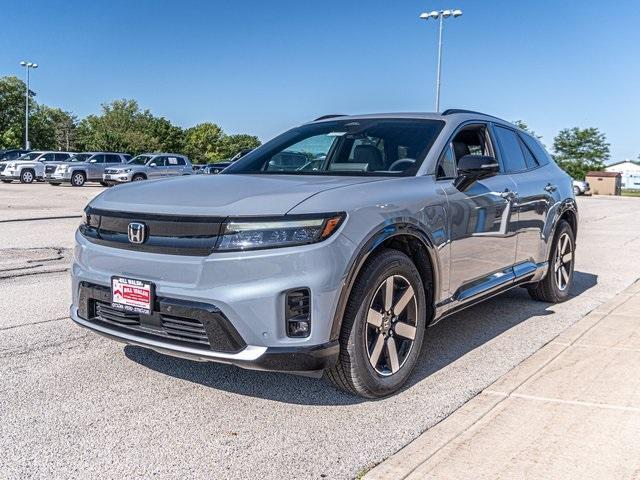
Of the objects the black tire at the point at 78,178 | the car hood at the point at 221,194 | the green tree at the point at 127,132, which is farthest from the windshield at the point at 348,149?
the green tree at the point at 127,132

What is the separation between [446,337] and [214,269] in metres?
2.38

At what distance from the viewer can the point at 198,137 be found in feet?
373

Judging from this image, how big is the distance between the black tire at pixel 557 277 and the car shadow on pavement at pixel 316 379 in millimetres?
312

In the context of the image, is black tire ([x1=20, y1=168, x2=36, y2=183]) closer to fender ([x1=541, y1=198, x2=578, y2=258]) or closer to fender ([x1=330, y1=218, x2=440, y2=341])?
fender ([x1=541, y1=198, x2=578, y2=258])

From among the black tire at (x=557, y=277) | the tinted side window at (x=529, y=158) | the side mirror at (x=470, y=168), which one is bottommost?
the black tire at (x=557, y=277)

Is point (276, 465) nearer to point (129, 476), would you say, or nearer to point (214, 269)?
point (129, 476)

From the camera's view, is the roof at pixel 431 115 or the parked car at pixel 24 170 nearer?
the roof at pixel 431 115

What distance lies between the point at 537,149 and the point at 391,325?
10.5 ft

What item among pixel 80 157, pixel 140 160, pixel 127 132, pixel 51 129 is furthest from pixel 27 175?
pixel 127 132

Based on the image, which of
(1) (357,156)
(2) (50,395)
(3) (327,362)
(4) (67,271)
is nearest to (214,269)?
(3) (327,362)

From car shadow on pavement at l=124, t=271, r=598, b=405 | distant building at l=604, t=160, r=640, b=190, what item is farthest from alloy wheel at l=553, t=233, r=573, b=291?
distant building at l=604, t=160, r=640, b=190

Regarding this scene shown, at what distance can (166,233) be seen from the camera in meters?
3.17

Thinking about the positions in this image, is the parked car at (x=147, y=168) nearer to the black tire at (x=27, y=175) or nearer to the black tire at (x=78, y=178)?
the black tire at (x=78, y=178)

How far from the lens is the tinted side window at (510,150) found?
16.9ft
